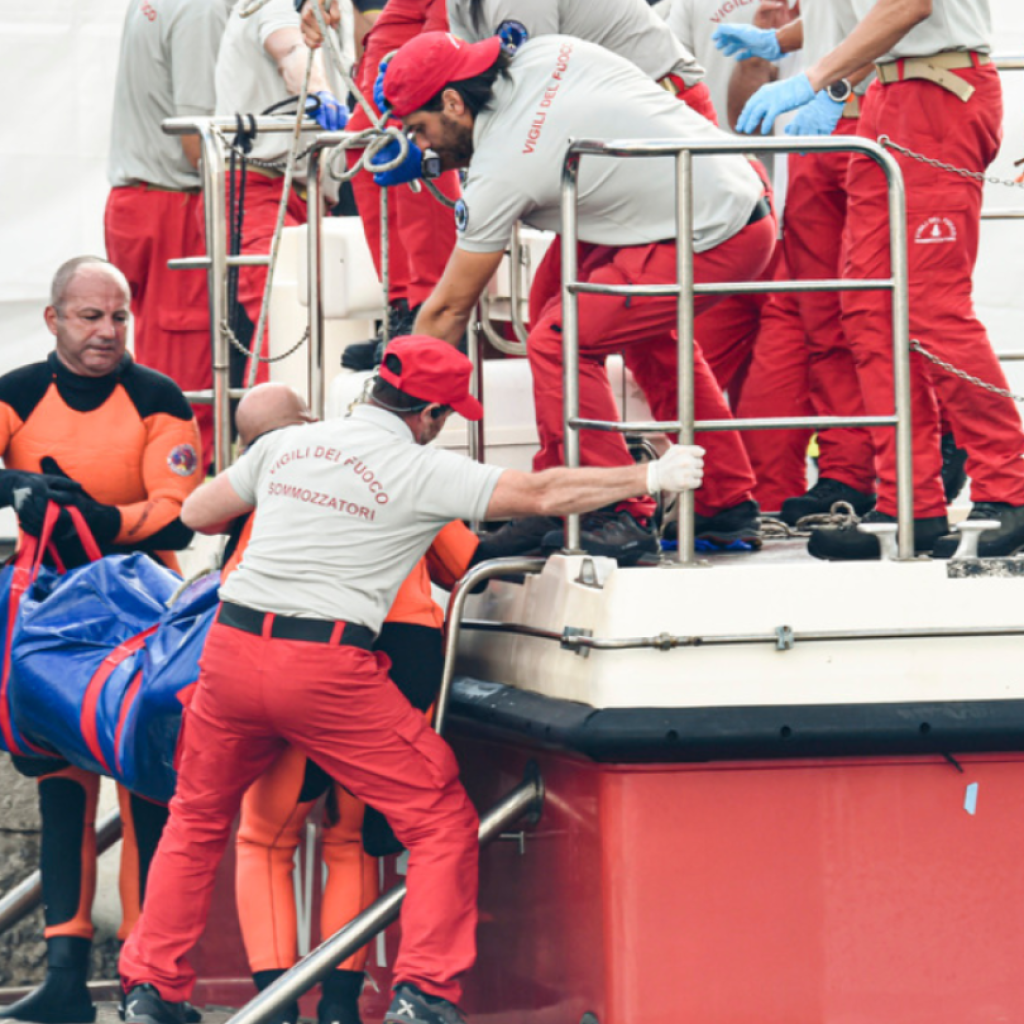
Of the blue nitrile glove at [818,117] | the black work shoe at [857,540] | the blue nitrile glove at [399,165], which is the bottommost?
the black work shoe at [857,540]

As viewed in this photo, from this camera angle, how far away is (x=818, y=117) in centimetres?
536

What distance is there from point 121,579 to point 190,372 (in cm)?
244

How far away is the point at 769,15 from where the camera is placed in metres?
6.90

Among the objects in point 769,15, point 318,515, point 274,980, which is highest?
point 769,15

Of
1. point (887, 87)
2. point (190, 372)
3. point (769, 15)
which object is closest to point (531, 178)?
point (887, 87)

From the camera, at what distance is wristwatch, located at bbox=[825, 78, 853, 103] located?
17.1ft

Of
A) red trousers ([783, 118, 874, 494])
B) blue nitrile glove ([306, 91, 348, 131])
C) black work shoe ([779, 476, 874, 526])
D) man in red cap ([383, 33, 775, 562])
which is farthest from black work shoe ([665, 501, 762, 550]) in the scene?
blue nitrile glove ([306, 91, 348, 131])

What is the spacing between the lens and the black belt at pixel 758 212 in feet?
16.9

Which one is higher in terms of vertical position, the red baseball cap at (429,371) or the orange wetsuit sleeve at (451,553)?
the red baseball cap at (429,371)

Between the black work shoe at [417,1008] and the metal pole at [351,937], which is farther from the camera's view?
the metal pole at [351,937]

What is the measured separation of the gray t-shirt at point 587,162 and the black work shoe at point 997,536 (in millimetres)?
946

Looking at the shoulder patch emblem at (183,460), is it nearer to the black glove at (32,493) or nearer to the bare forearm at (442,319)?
the black glove at (32,493)

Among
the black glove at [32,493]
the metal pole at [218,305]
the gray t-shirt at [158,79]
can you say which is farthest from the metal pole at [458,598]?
the gray t-shirt at [158,79]

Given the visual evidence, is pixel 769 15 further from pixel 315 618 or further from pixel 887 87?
pixel 315 618
